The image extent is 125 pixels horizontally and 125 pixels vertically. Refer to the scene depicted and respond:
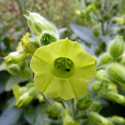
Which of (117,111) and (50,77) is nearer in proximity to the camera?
(50,77)

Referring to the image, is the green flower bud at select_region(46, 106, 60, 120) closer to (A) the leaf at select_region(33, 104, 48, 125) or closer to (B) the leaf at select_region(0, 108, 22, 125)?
(A) the leaf at select_region(33, 104, 48, 125)

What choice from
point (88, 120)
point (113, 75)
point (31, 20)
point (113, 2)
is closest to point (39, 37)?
point (31, 20)

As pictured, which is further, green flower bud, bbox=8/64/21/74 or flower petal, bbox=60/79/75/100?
green flower bud, bbox=8/64/21/74

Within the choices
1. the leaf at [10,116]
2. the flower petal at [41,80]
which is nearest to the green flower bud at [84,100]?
the flower petal at [41,80]

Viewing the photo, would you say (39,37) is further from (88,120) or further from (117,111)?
(117,111)

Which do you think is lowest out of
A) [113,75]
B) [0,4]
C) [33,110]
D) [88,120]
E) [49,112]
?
[33,110]

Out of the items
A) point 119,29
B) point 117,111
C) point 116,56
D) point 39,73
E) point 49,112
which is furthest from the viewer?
point 119,29

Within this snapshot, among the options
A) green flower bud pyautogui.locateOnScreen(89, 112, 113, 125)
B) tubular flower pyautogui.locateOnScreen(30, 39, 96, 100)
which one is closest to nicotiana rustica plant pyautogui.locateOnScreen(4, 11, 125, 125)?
tubular flower pyautogui.locateOnScreen(30, 39, 96, 100)
